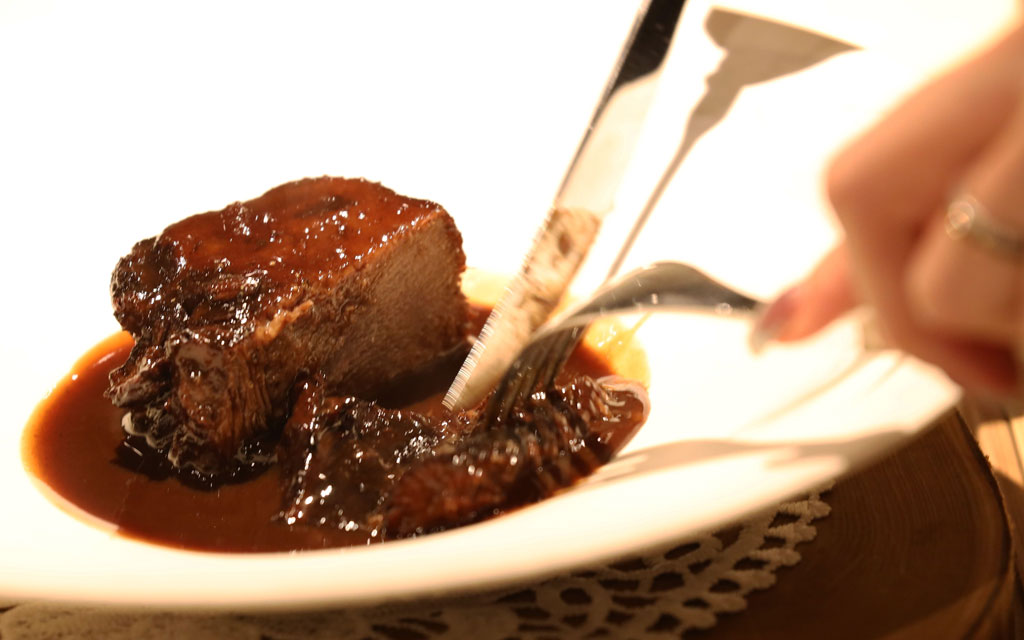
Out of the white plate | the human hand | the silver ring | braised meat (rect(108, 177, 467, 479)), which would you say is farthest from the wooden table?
braised meat (rect(108, 177, 467, 479))

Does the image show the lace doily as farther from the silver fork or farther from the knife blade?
the knife blade

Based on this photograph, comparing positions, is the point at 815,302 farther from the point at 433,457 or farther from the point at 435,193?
the point at 435,193

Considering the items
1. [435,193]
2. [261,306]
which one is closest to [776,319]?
[261,306]

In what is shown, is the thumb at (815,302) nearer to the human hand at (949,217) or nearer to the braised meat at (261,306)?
the human hand at (949,217)

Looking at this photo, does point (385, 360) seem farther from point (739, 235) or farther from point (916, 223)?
point (916, 223)

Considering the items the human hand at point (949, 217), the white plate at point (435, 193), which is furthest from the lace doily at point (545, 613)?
the human hand at point (949, 217)

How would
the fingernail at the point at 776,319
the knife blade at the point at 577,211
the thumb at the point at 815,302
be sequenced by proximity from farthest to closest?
the knife blade at the point at 577,211
the fingernail at the point at 776,319
the thumb at the point at 815,302
